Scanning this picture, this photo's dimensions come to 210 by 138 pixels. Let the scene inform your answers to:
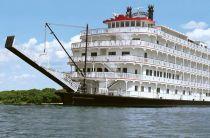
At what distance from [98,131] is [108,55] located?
27232 millimetres

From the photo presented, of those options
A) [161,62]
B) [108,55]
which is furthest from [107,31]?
[161,62]

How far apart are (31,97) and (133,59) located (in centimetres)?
1554

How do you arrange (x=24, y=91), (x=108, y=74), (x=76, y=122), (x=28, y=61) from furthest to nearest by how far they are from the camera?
1. (x=24, y=91)
2. (x=108, y=74)
3. (x=28, y=61)
4. (x=76, y=122)

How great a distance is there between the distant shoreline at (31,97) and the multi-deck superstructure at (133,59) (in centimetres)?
734

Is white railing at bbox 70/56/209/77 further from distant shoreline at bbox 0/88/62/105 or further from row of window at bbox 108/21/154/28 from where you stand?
distant shoreline at bbox 0/88/62/105

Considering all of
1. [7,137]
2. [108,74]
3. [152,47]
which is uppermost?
[152,47]

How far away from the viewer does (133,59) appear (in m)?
46.6

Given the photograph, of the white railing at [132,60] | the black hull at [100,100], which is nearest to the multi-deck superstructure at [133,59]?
the white railing at [132,60]

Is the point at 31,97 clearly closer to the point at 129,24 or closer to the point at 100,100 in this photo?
the point at 129,24

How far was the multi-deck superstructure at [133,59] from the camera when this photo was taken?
46625 millimetres

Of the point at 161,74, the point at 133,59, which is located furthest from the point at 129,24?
the point at 161,74

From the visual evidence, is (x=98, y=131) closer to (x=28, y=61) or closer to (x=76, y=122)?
(x=76, y=122)

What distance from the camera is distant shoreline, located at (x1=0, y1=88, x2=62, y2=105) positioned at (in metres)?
55.5

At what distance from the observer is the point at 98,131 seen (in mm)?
21016
